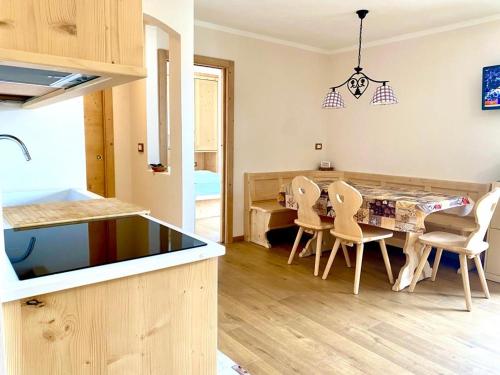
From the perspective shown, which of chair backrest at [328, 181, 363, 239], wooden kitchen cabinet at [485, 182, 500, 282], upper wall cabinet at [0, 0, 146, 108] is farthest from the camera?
wooden kitchen cabinet at [485, 182, 500, 282]

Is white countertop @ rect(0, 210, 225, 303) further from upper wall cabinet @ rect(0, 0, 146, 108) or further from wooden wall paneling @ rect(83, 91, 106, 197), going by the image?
wooden wall paneling @ rect(83, 91, 106, 197)

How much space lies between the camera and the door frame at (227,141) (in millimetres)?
4246

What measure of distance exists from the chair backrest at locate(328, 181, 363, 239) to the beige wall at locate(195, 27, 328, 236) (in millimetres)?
1556

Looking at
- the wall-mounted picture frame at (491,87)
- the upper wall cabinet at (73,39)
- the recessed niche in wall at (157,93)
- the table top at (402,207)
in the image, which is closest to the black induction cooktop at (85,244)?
the upper wall cabinet at (73,39)

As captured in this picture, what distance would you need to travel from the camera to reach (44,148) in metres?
2.19

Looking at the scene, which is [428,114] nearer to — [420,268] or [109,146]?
[420,268]

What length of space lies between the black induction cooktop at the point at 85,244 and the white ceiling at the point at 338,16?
8.72 ft

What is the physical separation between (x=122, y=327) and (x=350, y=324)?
1.94 meters

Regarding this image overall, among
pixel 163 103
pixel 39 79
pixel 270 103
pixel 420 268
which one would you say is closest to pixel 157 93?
pixel 163 103

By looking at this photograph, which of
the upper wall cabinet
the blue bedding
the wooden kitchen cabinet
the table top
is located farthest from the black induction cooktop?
the blue bedding

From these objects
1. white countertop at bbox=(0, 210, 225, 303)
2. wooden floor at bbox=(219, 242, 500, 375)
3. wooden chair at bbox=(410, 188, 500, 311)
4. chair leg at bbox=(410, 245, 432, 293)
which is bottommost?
wooden floor at bbox=(219, 242, 500, 375)

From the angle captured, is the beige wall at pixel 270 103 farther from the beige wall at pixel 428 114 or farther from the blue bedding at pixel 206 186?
the blue bedding at pixel 206 186

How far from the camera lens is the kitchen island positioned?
88cm

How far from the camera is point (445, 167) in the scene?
4035mm
